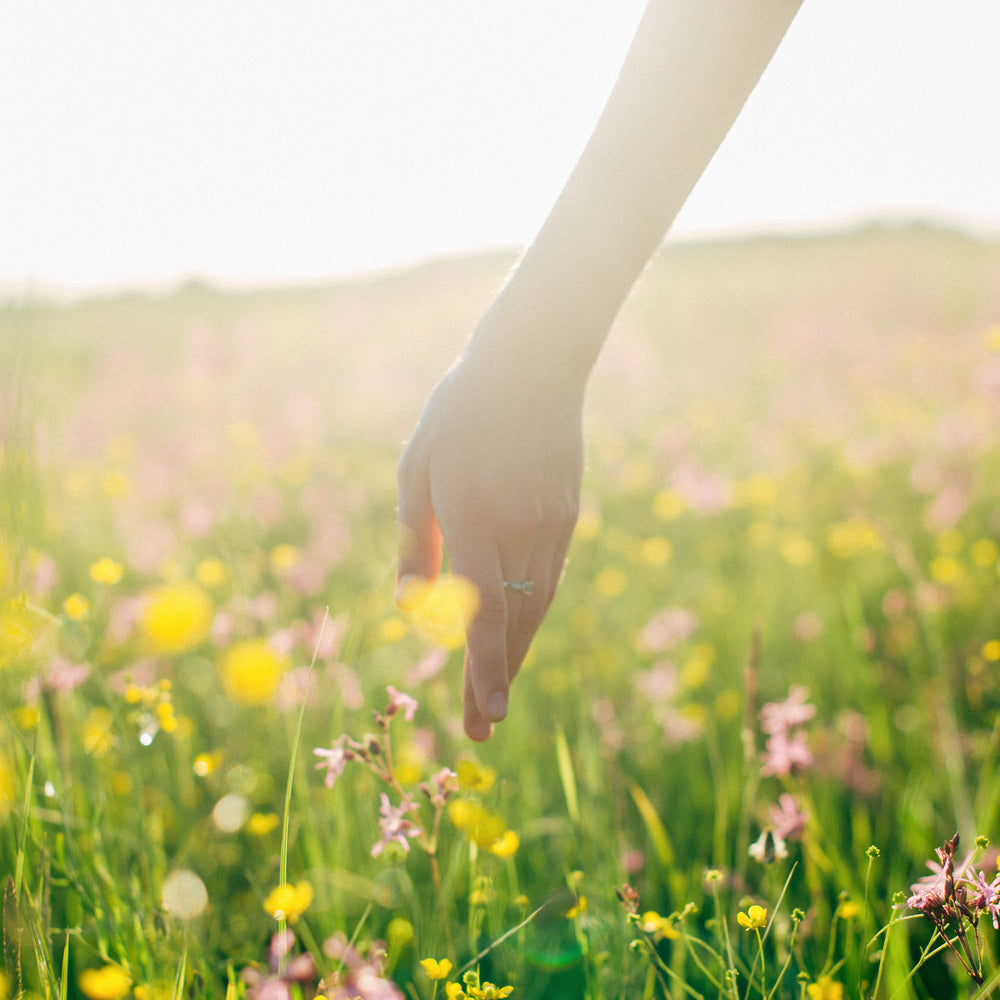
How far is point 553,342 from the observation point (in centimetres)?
121

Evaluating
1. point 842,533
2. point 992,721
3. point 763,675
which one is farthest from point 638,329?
point 992,721

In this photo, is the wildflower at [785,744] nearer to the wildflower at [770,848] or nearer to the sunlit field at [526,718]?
the sunlit field at [526,718]

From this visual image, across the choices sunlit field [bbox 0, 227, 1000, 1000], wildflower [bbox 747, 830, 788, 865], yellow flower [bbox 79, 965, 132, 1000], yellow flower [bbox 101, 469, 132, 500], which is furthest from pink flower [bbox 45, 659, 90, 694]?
yellow flower [bbox 101, 469, 132, 500]

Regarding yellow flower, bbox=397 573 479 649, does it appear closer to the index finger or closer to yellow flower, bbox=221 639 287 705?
the index finger

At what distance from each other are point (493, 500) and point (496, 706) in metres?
0.29

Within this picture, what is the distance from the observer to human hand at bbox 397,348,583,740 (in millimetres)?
1146

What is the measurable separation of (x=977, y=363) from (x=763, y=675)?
4.01 m

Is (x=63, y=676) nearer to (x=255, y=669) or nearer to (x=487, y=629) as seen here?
(x=255, y=669)

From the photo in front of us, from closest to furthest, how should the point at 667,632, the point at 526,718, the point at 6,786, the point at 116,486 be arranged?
the point at 6,786 → the point at 526,718 → the point at 667,632 → the point at 116,486

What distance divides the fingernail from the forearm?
48 centimetres

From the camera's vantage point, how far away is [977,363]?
5.45 m

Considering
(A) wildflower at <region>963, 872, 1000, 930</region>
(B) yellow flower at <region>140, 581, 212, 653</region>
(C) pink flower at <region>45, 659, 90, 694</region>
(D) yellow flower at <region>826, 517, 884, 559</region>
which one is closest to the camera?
(A) wildflower at <region>963, 872, 1000, 930</region>

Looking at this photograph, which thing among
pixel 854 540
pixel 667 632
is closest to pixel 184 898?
pixel 667 632

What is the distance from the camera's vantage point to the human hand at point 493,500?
115cm
